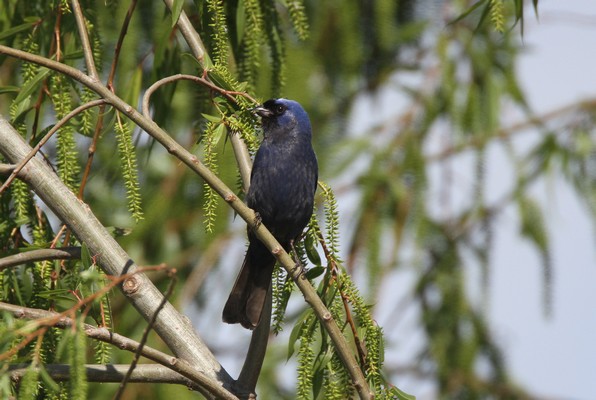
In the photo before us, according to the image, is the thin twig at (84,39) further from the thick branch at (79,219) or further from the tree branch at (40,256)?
the tree branch at (40,256)

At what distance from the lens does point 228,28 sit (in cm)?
354

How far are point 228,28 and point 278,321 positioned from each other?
115cm

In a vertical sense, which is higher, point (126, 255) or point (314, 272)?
point (314, 272)

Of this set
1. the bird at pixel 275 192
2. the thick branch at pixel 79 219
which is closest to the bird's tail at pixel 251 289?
the bird at pixel 275 192

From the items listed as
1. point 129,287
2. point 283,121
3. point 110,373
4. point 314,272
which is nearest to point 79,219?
point 129,287

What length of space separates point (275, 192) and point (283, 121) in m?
0.37

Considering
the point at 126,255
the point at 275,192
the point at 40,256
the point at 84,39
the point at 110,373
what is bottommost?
the point at 110,373

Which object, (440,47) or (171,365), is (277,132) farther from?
(171,365)

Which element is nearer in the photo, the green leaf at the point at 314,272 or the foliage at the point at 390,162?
the green leaf at the point at 314,272

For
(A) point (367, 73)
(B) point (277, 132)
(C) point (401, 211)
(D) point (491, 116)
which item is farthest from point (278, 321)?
(A) point (367, 73)

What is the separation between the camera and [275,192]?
4043 millimetres

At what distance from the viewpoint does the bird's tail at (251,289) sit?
363 cm

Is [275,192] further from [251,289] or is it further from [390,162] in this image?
[390,162]

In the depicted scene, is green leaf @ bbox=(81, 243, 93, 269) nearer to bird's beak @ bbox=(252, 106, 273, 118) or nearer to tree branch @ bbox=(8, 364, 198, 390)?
tree branch @ bbox=(8, 364, 198, 390)
